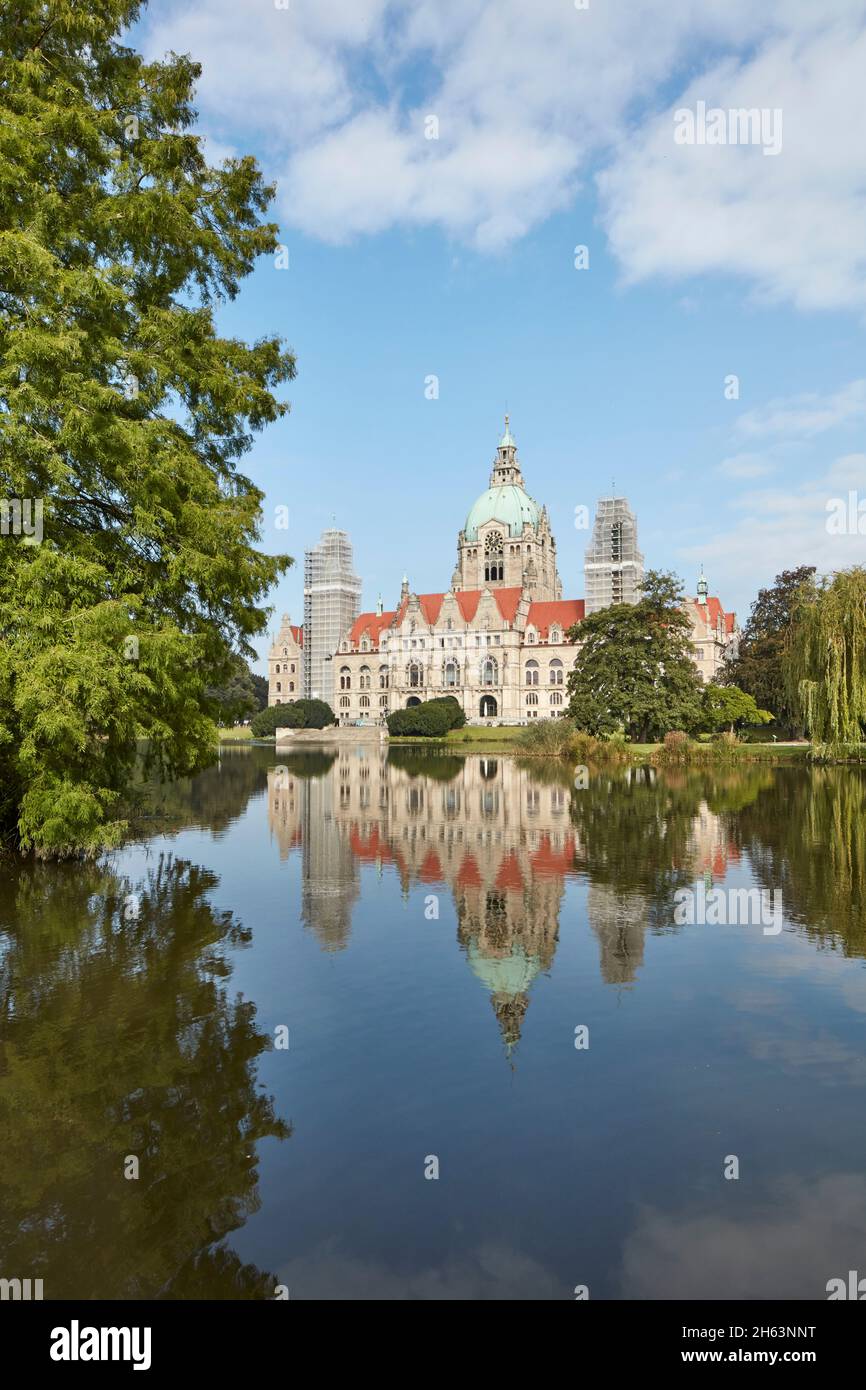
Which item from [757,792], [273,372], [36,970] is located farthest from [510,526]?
[36,970]

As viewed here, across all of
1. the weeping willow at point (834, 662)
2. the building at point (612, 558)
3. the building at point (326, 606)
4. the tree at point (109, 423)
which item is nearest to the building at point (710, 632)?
the building at point (612, 558)

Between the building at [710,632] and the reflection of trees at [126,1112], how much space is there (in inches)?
3394

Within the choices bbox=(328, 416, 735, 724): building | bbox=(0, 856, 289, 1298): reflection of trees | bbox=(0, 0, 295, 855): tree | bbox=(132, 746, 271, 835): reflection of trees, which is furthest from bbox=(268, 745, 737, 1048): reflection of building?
bbox=(328, 416, 735, 724): building

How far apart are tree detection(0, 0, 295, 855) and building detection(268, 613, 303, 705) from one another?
106885 millimetres

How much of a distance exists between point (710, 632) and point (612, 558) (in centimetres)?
1713

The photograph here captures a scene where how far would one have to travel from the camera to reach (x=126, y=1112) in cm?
593

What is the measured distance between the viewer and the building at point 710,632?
306 ft

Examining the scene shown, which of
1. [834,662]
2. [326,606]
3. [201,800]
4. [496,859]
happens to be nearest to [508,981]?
[496,859]

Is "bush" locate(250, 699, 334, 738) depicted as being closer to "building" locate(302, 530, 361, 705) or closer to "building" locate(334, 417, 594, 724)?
"building" locate(334, 417, 594, 724)

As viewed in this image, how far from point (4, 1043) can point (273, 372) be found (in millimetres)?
13205

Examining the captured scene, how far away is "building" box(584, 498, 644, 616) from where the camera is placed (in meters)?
Result: 104

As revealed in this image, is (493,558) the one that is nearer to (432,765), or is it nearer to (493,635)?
(493,635)

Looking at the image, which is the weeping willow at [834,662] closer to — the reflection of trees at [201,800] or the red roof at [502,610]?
the reflection of trees at [201,800]
